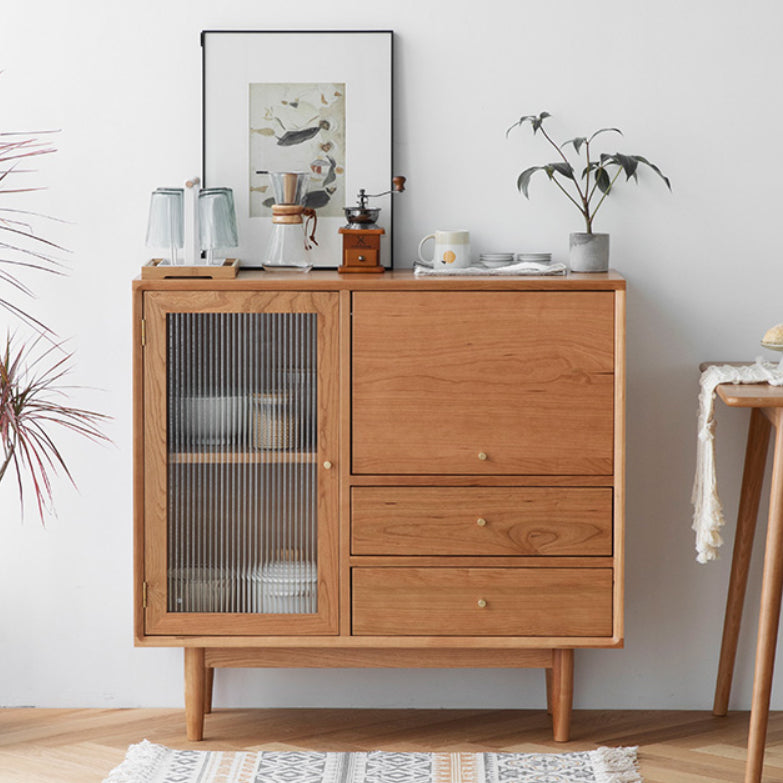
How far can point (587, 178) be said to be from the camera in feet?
9.47

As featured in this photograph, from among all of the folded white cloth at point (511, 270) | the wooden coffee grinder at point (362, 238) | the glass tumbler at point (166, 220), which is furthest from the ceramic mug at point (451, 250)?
the glass tumbler at point (166, 220)

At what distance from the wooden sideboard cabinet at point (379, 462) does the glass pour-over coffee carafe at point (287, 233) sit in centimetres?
17

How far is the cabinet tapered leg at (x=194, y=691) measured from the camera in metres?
2.79

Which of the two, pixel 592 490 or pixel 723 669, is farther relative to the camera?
pixel 723 669

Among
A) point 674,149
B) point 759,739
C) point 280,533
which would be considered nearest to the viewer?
point 759,739

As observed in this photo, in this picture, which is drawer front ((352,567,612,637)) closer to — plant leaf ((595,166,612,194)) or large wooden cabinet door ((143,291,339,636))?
large wooden cabinet door ((143,291,339,636))

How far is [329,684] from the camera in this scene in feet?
10.1

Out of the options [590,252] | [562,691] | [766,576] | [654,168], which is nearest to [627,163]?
[654,168]

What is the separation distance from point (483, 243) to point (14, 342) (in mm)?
1310

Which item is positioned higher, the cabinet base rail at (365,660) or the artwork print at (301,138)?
the artwork print at (301,138)

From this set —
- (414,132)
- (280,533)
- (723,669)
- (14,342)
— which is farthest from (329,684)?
(414,132)

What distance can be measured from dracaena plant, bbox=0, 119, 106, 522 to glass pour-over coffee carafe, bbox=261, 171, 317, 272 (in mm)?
619

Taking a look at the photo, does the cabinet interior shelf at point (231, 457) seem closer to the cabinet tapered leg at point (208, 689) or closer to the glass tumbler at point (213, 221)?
the glass tumbler at point (213, 221)

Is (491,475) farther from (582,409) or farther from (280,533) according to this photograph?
(280,533)
